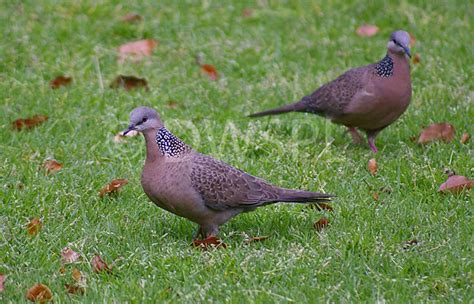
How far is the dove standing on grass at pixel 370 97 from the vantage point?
22.0 ft

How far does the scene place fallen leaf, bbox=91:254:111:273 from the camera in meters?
4.77

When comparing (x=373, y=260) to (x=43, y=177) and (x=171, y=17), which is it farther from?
(x=171, y=17)

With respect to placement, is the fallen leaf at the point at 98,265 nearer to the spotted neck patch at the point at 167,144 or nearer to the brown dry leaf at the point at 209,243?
the brown dry leaf at the point at 209,243

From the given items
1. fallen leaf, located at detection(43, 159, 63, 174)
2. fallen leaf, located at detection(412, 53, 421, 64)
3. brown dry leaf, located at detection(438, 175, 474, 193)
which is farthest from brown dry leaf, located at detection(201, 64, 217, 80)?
brown dry leaf, located at detection(438, 175, 474, 193)

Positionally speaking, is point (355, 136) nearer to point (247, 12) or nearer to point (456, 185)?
point (456, 185)

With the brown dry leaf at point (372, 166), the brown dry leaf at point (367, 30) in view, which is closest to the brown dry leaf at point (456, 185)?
the brown dry leaf at point (372, 166)

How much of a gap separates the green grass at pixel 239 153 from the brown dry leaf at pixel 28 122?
0.06 metres

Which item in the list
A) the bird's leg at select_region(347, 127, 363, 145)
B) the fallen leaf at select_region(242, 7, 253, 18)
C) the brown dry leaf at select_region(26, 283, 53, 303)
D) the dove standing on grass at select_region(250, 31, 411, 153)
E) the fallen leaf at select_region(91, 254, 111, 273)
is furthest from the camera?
the fallen leaf at select_region(242, 7, 253, 18)

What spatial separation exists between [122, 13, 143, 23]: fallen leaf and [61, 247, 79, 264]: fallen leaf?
4.54m

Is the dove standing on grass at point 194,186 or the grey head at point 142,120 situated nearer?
the dove standing on grass at point 194,186

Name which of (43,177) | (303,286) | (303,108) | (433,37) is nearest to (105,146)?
(43,177)

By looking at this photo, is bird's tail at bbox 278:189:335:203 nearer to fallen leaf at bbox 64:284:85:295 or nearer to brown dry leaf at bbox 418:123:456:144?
fallen leaf at bbox 64:284:85:295

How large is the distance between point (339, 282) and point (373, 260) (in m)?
0.27

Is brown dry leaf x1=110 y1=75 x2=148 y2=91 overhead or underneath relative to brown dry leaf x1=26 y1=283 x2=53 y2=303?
underneath
